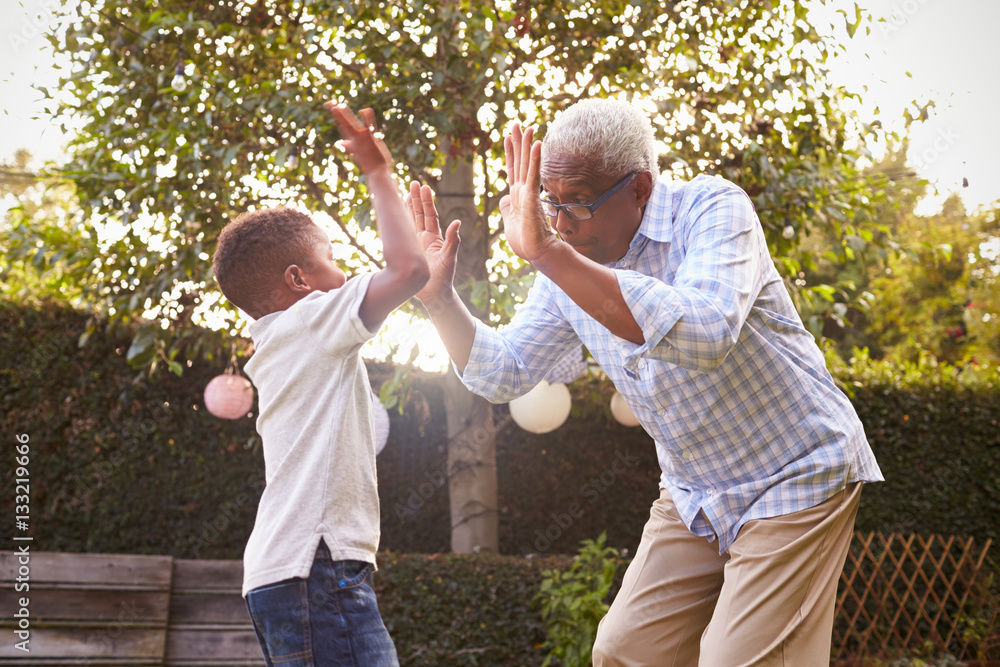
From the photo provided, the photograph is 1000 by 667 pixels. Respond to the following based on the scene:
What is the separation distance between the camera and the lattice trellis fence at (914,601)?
16.8ft

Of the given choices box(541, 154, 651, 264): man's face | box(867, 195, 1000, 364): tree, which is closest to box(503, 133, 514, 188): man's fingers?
box(541, 154, 651, 264): man's face

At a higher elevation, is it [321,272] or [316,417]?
[321,272]

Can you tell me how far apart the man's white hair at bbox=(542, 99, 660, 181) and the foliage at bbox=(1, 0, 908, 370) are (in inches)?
70.0

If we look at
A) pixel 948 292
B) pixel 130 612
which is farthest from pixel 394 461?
pixel 948 292

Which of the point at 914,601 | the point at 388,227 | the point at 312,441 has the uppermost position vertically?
the point at 388,227

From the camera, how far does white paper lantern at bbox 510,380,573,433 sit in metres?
4.28

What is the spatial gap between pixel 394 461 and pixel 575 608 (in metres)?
2.26

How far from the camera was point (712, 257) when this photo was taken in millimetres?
1324

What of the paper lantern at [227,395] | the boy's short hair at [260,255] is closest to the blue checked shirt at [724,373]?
the boy's short hair at [260,255]

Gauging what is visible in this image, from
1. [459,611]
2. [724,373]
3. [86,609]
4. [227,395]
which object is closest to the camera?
[724,373]

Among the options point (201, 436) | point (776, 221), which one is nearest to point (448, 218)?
point (776, 221)

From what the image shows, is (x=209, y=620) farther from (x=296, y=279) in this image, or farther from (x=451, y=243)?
(x=451, y=243)

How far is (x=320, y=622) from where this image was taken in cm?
143

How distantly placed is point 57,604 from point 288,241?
10.4 feet
